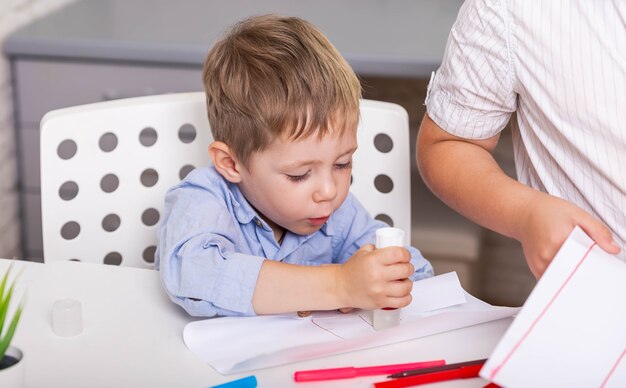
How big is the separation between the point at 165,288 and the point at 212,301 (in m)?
0.07

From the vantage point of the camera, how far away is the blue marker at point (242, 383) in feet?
2.41

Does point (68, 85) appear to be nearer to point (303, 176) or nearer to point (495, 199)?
point (303, 176)

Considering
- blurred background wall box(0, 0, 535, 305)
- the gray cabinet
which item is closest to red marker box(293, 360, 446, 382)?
blurred background wall box(0, 0, 535, 305)

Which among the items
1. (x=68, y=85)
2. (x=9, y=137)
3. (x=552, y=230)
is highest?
(x=552, y=230)

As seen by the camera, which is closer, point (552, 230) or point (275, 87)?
point (552, 230)

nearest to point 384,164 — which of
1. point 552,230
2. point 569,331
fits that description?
point 552,230

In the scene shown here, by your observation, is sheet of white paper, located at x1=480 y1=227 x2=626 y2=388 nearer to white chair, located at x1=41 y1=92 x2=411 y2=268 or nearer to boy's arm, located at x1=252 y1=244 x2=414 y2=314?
boy's arm, located at x1=252 y1=244 x2=414 y2=314

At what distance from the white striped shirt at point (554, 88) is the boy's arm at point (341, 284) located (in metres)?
0.27

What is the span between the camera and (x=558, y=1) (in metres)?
0.95

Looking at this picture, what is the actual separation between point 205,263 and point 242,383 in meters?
0.17

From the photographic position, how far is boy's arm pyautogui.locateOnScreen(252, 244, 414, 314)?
0.81 metres

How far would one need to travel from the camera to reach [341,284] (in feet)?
2.77

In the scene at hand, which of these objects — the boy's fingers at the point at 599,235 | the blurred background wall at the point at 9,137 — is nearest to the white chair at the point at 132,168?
the boy's fingers at the point at 599,235

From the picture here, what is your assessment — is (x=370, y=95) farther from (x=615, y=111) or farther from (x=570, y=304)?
(x=570, y=304)
